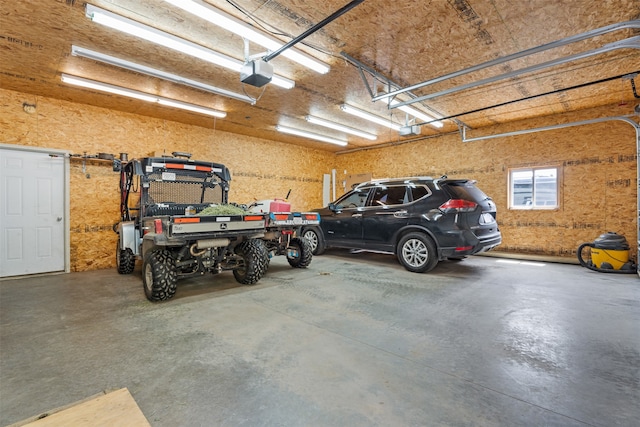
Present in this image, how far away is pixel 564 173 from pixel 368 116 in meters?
4.89

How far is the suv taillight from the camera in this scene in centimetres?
500

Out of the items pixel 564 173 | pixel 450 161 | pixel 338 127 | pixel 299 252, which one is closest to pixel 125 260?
pixel 299 252

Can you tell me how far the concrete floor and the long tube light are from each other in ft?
11.1

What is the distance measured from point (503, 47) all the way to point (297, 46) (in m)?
2.92

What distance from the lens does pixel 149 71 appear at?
14.9 ft

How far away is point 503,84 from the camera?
535cm

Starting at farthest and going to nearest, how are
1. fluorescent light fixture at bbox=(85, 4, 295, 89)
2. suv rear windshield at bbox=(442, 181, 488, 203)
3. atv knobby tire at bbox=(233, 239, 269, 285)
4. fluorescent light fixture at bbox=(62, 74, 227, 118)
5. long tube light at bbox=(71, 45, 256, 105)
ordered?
1. suv rear windshield at bbox=(442, 181, 488, 203)
2. fluorescent light fixture at bbox=(62, 74, 227, 118)
3. atv knobby tire at bbox=(233, 239, 269, 285)
4. long tube light at bbox=(71, 45, 256, 105)
5. fluorescent light fixture at bbox=(85, 4, 295, 89)

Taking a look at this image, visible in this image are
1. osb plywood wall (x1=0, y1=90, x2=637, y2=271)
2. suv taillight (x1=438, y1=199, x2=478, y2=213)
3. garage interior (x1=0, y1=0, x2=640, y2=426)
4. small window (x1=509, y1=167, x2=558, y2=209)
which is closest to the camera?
garage interior (x1=0, y1=0, x2=640, y2=426)

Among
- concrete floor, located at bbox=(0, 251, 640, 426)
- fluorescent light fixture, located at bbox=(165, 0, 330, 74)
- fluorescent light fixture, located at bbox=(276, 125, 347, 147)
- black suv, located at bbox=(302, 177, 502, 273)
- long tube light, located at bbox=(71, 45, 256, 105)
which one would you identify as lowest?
concrete floor, located at bbox=(0, 251, 640, 426)

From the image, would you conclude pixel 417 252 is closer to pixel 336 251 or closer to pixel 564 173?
pixel 336 251

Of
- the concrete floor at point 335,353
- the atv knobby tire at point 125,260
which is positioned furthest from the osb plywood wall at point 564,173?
the atv knobby tire at point 125,260

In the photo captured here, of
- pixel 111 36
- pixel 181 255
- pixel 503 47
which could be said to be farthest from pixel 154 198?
pixel 503 47

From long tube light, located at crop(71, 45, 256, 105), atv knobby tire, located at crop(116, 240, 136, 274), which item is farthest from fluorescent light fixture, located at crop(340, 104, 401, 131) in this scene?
atv knobby tire, located at crop(116, 240, 136, 274)

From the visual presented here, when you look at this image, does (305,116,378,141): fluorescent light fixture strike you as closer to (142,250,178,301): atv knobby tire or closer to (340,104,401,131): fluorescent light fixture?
(340,104,401,131): fluorescent light fixture
